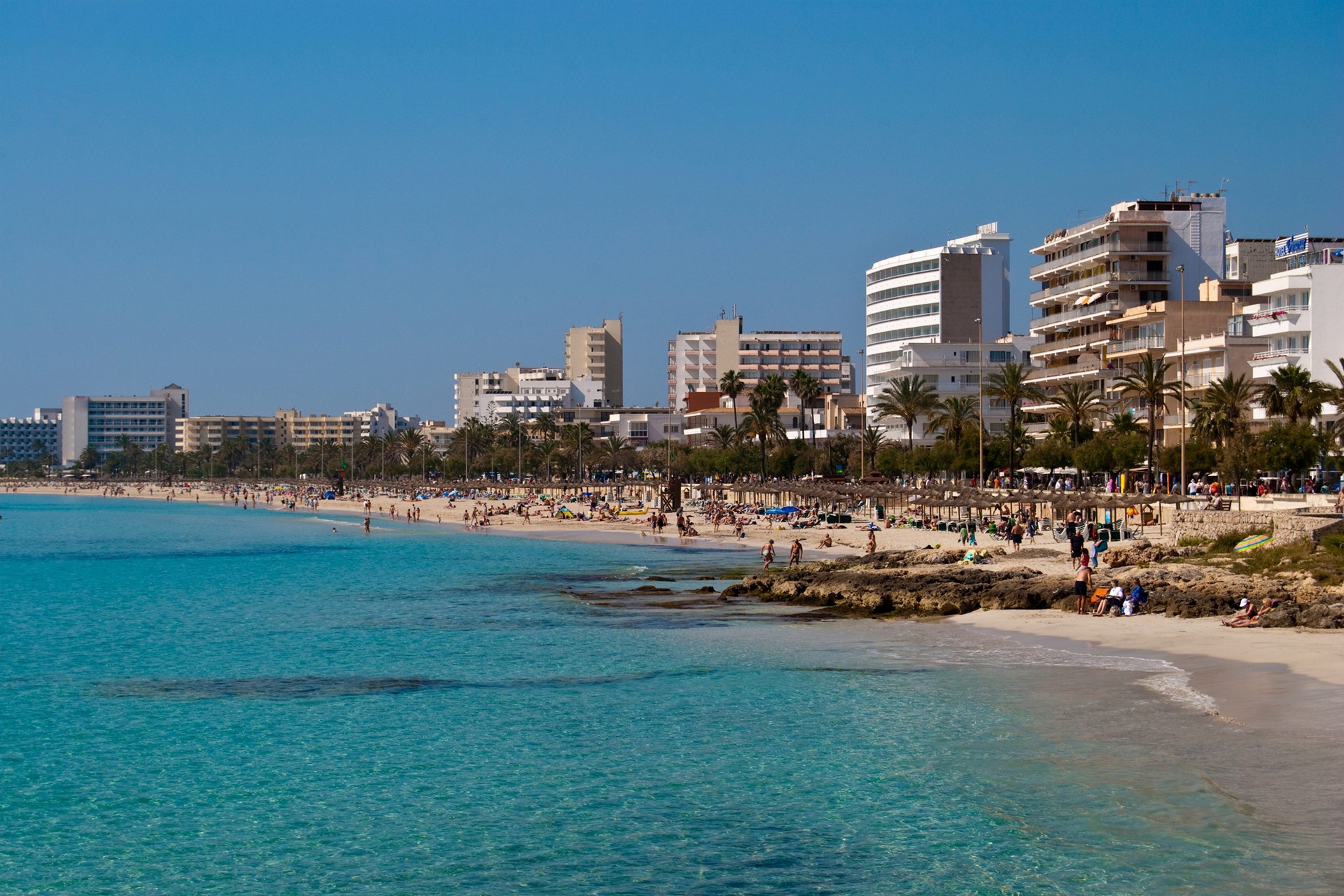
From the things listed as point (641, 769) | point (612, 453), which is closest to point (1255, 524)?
point (641, 769)

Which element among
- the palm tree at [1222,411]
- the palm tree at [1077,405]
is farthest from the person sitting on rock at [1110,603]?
the palm tree at [1077,405]

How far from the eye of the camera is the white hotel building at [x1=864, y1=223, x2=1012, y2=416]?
4195 inches

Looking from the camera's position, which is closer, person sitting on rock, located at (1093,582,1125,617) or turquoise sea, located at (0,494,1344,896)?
turquoise sea, located at (0,494,1344,896)

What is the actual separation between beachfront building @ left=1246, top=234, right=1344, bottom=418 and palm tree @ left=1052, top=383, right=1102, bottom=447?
8.99 m

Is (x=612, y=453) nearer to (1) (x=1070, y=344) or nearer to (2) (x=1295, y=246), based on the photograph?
(1) (x=1070, y=344)

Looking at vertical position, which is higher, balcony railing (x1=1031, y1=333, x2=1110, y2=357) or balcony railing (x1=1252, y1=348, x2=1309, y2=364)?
balcony railing (x1=1031, y1=333, x2=1110, y2=357)

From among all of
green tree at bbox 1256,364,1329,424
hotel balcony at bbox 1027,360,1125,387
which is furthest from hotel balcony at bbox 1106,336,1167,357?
green tree at bbox 1256,364,1329,424

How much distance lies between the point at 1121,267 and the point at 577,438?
3110 inches

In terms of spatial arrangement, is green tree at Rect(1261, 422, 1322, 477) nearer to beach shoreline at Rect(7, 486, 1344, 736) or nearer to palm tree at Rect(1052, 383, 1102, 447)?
beach shoreline at Rect(7, 486, 1344, 736)

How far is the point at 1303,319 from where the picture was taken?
203 ft

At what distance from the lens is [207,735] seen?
20406mm

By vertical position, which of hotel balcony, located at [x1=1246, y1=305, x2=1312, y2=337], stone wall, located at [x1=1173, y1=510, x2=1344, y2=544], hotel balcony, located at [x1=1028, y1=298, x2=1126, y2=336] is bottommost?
stone wall, located at [x1=1173, y1=510, x2=1344, y2=544]

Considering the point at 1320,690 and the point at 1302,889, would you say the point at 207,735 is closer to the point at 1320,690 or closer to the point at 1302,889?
the point at 1302,889

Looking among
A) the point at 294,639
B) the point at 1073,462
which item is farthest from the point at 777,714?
the point at 1073,462
